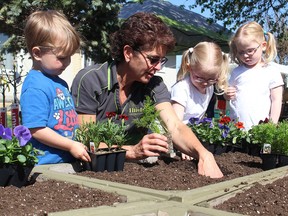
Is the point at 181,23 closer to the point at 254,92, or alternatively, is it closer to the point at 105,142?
the point at 254,92

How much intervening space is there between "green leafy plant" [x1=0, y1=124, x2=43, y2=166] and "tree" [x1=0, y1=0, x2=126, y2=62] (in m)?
5.71

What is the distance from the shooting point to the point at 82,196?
1796mm

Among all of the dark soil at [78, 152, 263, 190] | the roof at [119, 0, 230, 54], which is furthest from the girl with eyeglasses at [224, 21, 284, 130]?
the roof at [119, 0, 230, 54]

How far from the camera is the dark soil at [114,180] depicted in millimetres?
1660

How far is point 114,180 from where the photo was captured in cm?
221

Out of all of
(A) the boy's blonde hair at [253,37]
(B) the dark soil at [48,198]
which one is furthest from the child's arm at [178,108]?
(B) the dark soil at [48,198]

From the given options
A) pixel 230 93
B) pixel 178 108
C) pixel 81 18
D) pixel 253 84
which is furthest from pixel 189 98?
pixel 81 18

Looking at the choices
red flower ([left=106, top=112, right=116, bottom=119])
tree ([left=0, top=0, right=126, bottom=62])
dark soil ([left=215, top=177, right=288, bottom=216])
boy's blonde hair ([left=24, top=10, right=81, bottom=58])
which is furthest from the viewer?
tree ([left=0, top=0, right=126, bottom=62])

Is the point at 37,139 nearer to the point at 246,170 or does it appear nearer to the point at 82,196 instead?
the point at 82,196

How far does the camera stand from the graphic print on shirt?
240 cm

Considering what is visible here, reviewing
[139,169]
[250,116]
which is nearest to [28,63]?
[250,116]

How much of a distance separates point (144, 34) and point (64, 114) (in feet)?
2.23

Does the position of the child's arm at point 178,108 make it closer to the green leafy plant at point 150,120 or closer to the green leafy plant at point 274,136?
the green leafy plant at point 274,136

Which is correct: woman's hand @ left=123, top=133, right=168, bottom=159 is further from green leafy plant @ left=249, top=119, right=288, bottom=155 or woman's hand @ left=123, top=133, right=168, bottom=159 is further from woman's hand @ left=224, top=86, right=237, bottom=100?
woman's hand @ left=224, top=86, right=237, bottom=100
